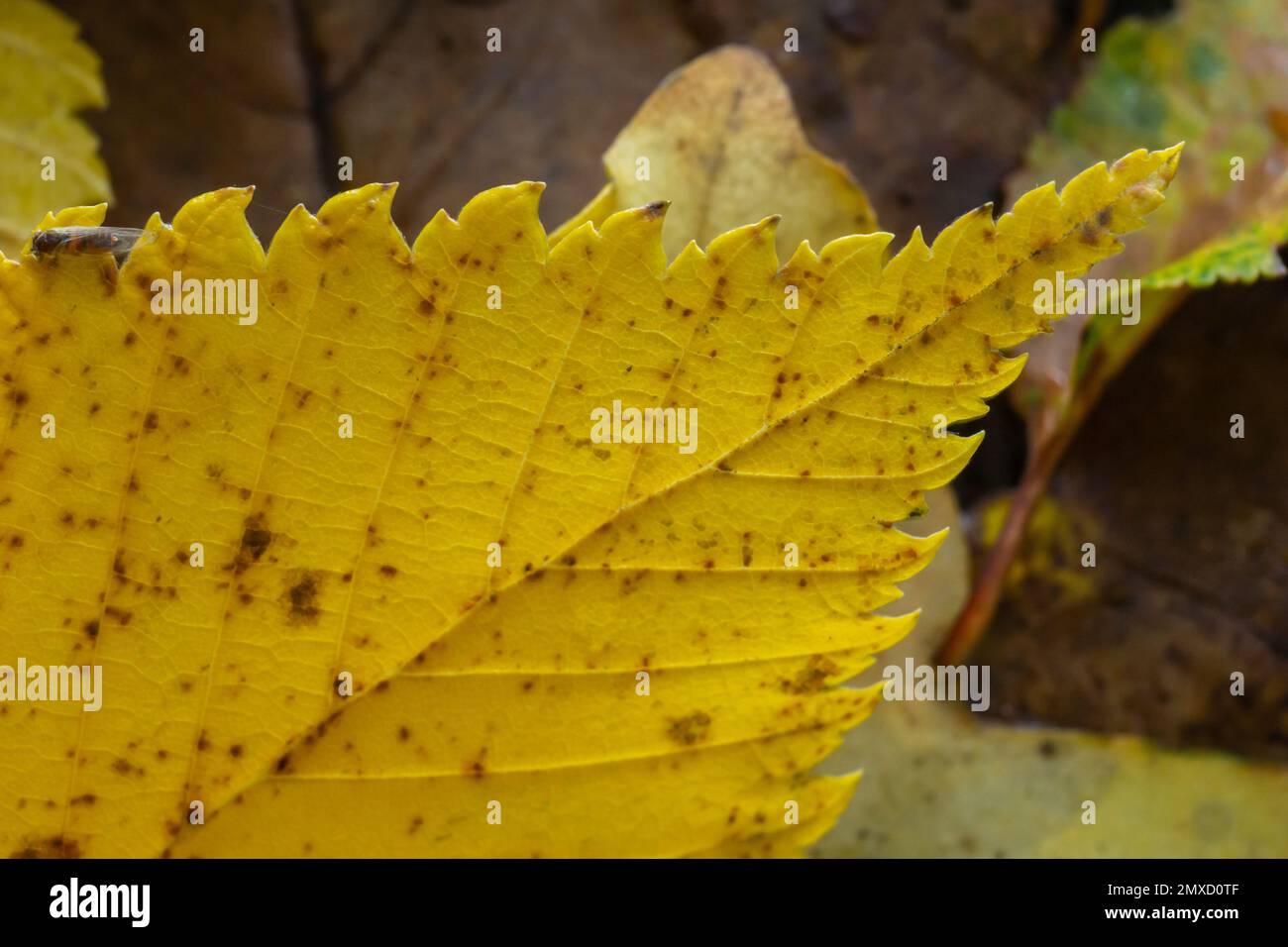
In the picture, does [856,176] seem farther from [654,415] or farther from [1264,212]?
[654,415]

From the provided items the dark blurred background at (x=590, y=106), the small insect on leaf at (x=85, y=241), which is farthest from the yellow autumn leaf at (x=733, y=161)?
the small insect on leaf at (x=85, y=241)

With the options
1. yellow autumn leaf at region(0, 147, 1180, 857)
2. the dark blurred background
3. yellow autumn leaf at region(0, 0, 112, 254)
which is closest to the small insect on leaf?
yellow autumn leaf at region(0, 147, 1180, 857)

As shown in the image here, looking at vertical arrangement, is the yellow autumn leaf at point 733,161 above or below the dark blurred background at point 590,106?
below

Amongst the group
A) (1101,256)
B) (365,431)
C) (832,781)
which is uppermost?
(1101,256)

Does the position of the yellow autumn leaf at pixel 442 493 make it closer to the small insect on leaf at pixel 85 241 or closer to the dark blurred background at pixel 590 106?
the small insect on leaf at pixel 85 241

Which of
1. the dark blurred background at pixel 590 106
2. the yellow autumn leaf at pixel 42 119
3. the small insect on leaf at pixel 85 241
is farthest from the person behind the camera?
the dark blurred background at pixel 590 106

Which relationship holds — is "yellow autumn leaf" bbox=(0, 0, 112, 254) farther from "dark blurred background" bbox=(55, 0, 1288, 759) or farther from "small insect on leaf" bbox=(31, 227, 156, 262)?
"small insect on leaf" bbox=(31, 227, 156, 262)

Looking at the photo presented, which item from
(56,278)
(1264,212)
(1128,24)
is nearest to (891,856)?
(1264,212)
